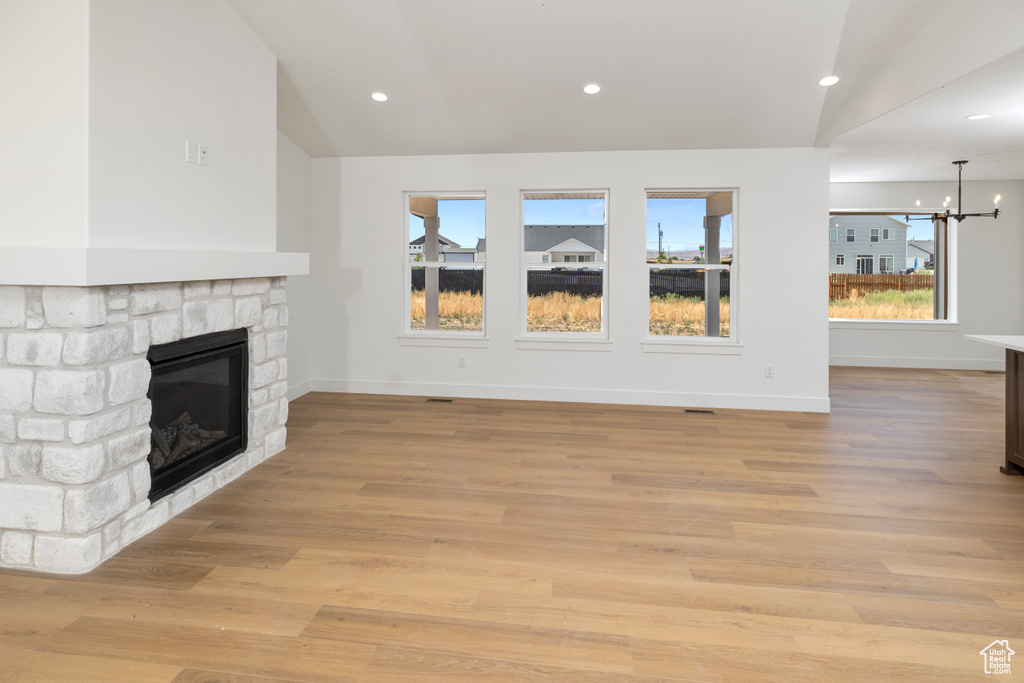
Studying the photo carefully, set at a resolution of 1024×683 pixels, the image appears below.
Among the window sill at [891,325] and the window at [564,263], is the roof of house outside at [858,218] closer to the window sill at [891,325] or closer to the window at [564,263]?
the window sill at [891,325]

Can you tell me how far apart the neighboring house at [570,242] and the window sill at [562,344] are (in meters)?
0.79

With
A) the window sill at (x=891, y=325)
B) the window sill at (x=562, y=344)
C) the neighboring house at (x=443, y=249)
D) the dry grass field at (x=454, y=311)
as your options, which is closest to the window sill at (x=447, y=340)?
the dry grass field at (x=454, y=311)

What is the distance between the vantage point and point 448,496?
3.20m

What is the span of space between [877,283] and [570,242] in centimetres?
499

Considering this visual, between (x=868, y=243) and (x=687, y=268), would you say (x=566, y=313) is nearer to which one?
(x=687, y=268)

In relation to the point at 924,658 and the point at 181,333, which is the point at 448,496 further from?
the point at 924,658

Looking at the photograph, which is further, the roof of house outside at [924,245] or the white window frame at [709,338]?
the roof of house outside at [924,245]

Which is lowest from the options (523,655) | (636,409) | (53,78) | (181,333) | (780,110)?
(523,655)

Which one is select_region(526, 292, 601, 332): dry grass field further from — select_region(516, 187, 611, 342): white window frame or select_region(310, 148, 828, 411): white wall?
select_region(310, 148, 828, 411): white wall

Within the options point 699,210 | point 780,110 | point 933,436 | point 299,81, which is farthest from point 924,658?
point 299,81

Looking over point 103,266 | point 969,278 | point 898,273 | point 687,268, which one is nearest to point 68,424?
point 103,266

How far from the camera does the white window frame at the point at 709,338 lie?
5.39 meters

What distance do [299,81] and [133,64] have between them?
1.94 meters

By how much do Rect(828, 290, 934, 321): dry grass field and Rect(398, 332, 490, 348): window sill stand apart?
5.33 metres
